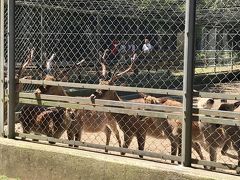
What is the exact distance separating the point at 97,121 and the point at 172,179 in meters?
3.18

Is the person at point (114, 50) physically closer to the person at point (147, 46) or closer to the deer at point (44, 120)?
the person at point (147, 46)

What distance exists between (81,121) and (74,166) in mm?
2205

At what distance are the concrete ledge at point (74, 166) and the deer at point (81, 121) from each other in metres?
1.42

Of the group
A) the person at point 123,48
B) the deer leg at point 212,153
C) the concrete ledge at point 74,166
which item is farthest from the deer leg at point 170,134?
the person at point 123,48

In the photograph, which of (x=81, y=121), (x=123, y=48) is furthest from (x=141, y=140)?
(x=123, y=48)

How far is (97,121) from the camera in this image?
7.55 meters

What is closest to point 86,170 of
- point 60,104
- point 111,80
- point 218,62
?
point 60,104

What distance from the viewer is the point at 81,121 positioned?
738 centimetres

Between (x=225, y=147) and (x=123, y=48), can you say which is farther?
(x=123, y=48)

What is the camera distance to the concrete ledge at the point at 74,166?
457 centimetres

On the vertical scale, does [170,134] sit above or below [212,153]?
above

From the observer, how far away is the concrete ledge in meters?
4.57

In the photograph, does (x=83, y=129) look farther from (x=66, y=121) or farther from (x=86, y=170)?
(x=86, y=170)

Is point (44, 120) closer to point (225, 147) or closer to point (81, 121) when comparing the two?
point (81, 121)
